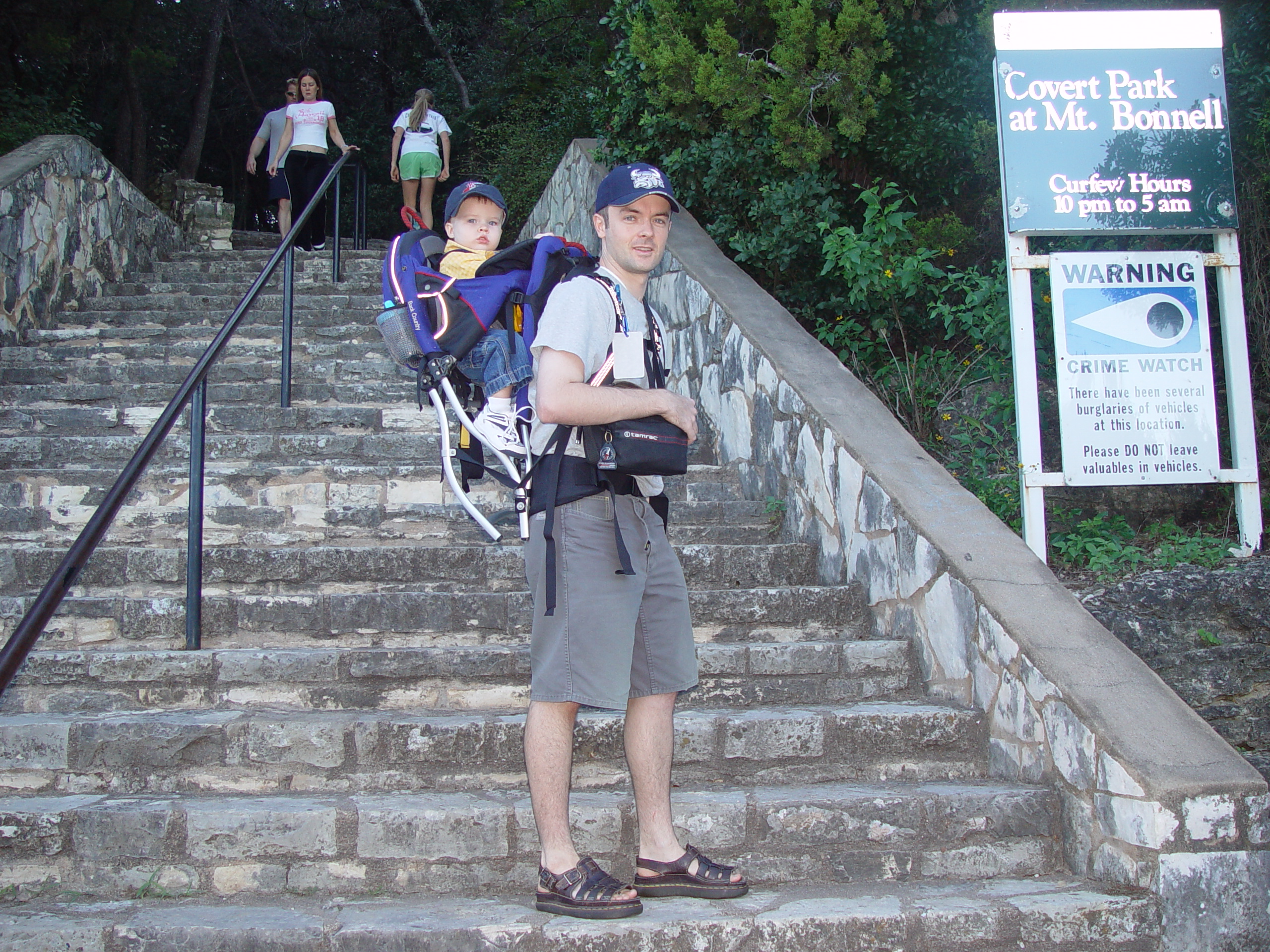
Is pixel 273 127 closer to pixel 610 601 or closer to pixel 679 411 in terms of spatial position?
pixel 679 411

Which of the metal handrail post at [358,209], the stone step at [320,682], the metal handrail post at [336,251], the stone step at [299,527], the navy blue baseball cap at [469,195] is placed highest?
the metal handrail post at [358,209]

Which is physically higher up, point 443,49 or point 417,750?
point 443,49

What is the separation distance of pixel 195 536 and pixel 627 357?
169 centimetres

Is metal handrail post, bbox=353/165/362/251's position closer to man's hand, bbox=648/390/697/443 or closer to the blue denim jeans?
the blue denim jeans

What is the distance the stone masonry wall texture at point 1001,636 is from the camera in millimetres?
2379

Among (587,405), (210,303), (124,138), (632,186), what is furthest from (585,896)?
(124,138)

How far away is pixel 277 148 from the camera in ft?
27.9

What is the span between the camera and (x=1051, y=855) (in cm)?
265

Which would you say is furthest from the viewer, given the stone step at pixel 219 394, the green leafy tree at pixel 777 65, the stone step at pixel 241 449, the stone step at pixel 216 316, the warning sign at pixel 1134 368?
the stone step at pixel 216 316

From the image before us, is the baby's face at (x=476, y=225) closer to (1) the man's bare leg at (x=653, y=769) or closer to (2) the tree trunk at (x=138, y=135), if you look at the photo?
(1) the man's bare leg at (x=653, y=769)

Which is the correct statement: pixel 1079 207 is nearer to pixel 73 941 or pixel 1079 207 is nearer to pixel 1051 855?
pixel 1051 855

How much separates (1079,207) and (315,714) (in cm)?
328

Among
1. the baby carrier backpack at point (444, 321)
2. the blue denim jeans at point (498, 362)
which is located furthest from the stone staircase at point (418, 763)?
the blue denim jeans at point (498, 362)

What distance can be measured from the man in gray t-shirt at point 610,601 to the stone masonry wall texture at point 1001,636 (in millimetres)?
897
